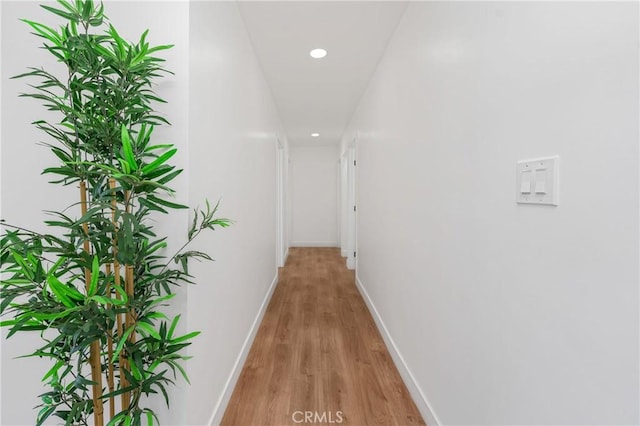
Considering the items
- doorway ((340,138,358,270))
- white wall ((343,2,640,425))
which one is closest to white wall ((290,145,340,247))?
doorway ((340,138,358,270))

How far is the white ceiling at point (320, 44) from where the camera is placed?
7.00 ft

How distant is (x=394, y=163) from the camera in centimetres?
240

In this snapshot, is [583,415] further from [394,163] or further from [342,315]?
[342,315]

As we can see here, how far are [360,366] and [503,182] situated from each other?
1728mm

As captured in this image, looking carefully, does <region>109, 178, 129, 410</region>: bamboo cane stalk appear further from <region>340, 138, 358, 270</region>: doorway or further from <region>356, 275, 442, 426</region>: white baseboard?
<region>340, 138, 358, 270</region>: doorway

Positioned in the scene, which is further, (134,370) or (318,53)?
(318,53)

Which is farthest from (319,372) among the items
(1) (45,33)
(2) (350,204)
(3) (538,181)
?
(2) (350,204)

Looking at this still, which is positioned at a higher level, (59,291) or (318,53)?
(318,53)

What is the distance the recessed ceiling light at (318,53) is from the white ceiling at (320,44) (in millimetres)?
58

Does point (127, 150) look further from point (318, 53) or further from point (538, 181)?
point (318, 53)

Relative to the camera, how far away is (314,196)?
7617 mm

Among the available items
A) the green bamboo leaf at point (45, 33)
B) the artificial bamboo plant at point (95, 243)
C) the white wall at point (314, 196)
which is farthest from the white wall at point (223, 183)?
the white wall at point (314, 196)

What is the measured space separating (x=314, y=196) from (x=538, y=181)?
679 centimetres

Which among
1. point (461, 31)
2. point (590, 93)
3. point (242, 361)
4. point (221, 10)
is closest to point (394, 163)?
point (461, 31)
